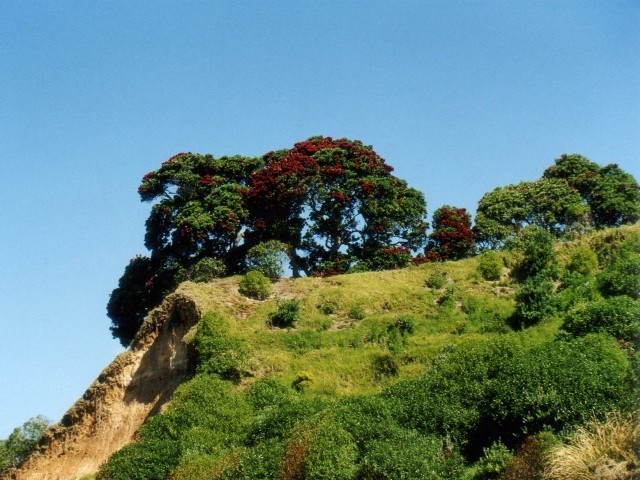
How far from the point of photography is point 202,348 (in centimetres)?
2662

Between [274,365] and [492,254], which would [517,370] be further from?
[492,254]

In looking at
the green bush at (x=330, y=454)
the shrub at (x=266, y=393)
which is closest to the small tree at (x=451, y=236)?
the shrub at (x=266, y=393)

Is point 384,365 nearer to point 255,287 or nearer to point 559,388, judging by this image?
point 255,287

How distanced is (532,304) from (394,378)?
17.4 ft

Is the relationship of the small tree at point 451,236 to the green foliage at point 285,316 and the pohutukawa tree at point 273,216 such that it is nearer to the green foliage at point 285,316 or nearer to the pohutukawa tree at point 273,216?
the pohutukawa tree at point 273,216

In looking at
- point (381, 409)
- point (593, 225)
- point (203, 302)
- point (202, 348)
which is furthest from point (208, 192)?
point (381, 409)

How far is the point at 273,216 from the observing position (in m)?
37.3

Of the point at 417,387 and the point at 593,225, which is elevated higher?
the point at 593,225

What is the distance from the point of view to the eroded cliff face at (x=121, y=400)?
27.9 m

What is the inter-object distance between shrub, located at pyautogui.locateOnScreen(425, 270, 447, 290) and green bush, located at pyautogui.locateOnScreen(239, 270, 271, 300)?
602cm

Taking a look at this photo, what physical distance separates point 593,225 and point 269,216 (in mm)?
15601

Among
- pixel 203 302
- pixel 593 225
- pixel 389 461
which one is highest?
pixel 593 225

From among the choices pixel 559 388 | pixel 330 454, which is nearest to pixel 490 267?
pixel 559 388

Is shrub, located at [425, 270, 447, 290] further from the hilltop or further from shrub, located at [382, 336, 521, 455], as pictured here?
shrub, located at [382, 336, 521, 455]
